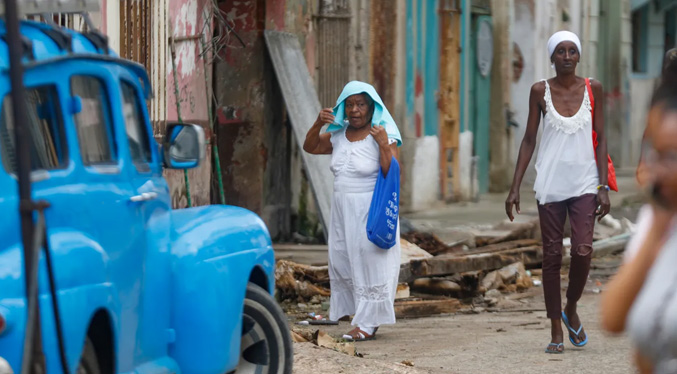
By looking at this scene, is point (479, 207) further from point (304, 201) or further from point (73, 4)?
point (73, 4)

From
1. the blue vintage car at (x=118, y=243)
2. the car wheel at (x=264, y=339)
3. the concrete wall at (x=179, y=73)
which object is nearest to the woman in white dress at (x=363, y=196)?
the concrete wall at (x=179, y=73)

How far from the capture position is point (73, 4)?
4508mm

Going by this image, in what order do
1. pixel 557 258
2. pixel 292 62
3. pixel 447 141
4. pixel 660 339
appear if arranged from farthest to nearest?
1. pixel 447 141
2. pixel 292 62
3. pixel 557 258
4. pixel 660 339

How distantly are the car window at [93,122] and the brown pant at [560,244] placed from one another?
3.71m

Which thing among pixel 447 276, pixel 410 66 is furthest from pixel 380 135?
pixel 410 66

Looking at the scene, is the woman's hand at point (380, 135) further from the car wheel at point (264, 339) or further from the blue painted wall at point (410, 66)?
the blue painted wall at point (410, 66)

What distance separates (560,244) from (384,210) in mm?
1123

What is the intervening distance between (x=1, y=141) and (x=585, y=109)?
15.1 feet

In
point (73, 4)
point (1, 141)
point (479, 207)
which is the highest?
point (73, 4)

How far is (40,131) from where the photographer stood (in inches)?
176

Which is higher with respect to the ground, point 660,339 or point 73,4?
point 73,4

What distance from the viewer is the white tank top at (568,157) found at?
26.4ft

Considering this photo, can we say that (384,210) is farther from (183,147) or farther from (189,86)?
(189,86)

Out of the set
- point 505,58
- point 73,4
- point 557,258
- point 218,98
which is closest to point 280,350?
point 73,4
